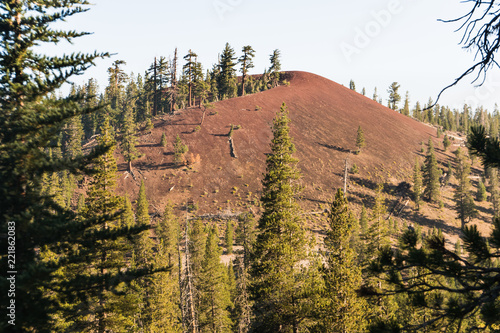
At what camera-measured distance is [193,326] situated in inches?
886

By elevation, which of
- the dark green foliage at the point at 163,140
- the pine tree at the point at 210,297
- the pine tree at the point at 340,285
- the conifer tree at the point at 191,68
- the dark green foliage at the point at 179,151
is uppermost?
the conifer tree at the point at 191,68

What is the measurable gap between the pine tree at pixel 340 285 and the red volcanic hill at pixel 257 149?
145 feet

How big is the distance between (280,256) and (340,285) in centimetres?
324

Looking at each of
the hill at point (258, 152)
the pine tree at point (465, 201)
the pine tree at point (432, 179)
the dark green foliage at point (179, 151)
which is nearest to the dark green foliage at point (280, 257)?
the hill at point (258, 152)

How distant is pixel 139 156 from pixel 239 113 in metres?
29.6

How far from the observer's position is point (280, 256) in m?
15.3

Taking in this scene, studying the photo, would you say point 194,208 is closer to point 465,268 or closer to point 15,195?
point 15,195

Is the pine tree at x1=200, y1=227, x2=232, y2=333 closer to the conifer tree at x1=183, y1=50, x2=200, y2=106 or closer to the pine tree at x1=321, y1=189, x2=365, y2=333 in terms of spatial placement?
the pine tree at x1=321, y1=189, x2=365, y2=333

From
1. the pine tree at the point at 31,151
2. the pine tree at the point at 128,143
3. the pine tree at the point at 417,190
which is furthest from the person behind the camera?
the pine tree at the point at 417,190

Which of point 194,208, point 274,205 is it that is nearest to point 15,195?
point 274,205

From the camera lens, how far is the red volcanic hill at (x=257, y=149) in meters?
63.4

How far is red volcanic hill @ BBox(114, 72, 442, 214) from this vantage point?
63.4 metres

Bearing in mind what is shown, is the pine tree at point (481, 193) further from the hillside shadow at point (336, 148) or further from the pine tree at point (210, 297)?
the pine tree at point (210, 297)

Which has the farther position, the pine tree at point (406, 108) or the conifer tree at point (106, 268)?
the pine tree at point (406, 108)
